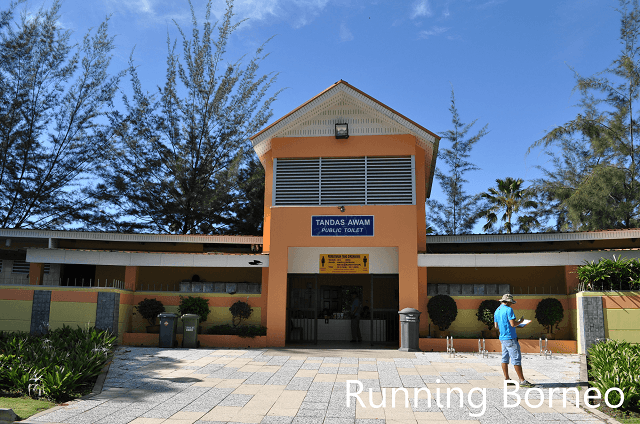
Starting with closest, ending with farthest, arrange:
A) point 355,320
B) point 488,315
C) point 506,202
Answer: point 488,315
point 355,320
point 506,202

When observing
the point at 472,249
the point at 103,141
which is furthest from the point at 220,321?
the point at 103,141

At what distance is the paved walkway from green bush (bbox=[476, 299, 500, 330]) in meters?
2.03

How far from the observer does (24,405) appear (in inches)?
281

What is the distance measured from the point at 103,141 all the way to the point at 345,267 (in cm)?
2052

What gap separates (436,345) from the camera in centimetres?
1465

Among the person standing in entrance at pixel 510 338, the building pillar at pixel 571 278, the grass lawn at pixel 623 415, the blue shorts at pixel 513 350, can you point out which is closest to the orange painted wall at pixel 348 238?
the building pillar at pixel 571 278

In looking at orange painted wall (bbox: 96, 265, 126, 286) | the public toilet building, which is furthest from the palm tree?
orange painted wall (bbox: 96, 265, 126, 286)

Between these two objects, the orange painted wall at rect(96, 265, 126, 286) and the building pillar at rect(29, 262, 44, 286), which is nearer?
the building pillar at rect(29, 262, 44, 286)

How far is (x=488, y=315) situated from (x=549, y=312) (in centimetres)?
177

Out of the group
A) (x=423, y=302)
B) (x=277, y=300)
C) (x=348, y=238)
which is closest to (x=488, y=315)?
(x=423, y=302)

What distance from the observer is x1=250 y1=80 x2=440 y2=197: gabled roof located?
16.1 metres

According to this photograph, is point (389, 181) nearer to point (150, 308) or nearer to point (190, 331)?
point (190, 331)

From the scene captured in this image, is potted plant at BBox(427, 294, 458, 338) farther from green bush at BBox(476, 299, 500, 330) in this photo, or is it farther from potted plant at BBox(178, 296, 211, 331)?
potted plant at BBox(178, 296, 211, 331)

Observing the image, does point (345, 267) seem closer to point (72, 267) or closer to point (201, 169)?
point (72, 267)
